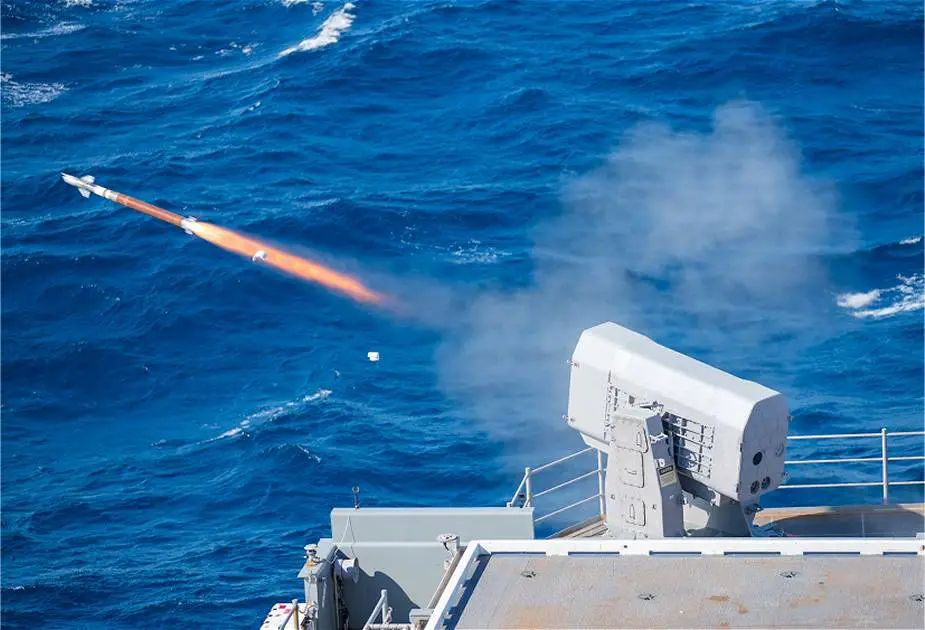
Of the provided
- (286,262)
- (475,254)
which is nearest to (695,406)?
(475,254)

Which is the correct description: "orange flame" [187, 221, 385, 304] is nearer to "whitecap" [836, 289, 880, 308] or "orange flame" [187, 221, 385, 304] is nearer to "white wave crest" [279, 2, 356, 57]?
"whitecap" [836, 289, 880, 308]

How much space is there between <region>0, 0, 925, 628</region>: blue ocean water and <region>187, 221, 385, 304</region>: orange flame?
48cm

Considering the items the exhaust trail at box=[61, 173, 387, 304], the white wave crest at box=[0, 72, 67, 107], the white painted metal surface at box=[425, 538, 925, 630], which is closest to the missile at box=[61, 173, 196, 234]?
the exhaust trail at box=[61, 173, 387, 304]

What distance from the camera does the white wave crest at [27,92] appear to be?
74.7 metres

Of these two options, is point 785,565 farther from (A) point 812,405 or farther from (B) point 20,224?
(B) point 20,224

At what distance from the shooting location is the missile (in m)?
58.9

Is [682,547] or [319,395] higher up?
[682,547]

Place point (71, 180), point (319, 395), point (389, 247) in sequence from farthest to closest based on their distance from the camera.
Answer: point (71, 180) → point (389, 247) → point (319, 395)

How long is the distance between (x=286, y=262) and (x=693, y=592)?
3921 cm

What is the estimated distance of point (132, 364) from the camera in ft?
176

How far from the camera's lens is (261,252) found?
56.9 metres

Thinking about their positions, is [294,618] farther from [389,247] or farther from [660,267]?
[389,247]

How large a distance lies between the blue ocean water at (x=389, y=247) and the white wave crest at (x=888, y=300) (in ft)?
0.44

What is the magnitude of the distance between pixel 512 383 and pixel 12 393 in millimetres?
16031
